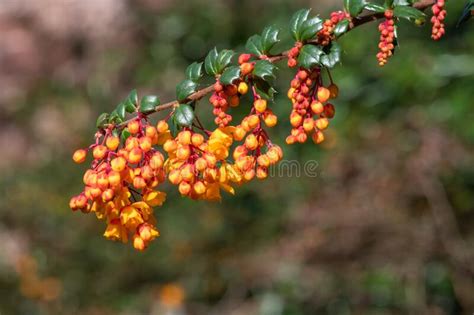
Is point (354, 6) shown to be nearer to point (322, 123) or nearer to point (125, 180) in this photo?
point (322, 123)

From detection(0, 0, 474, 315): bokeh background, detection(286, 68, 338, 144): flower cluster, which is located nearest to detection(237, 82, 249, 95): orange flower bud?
detection(286, 68, 338, 144): flower cluster

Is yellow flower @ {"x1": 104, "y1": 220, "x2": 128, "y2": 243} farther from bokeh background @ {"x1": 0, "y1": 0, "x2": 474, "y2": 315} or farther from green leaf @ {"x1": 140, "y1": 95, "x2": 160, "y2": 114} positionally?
bokeh background @ {"x1": 0, "y1": 0, "x2": 474, "y2": 315}

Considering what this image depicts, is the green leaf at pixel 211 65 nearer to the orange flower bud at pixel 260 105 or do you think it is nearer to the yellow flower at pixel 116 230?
the orange flower bud at pixel 260 105

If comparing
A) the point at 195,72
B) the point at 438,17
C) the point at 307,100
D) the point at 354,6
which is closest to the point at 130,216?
the point at 195,72

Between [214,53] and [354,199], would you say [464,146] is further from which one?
[214,53]

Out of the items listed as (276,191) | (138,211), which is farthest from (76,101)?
(138,211)

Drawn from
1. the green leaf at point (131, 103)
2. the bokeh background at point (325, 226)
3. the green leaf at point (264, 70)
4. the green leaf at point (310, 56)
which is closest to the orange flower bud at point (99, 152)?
the green leaf at point (131, 103)

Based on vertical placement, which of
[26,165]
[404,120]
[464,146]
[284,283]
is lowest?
[284,283]

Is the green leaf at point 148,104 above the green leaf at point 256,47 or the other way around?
the other way around
